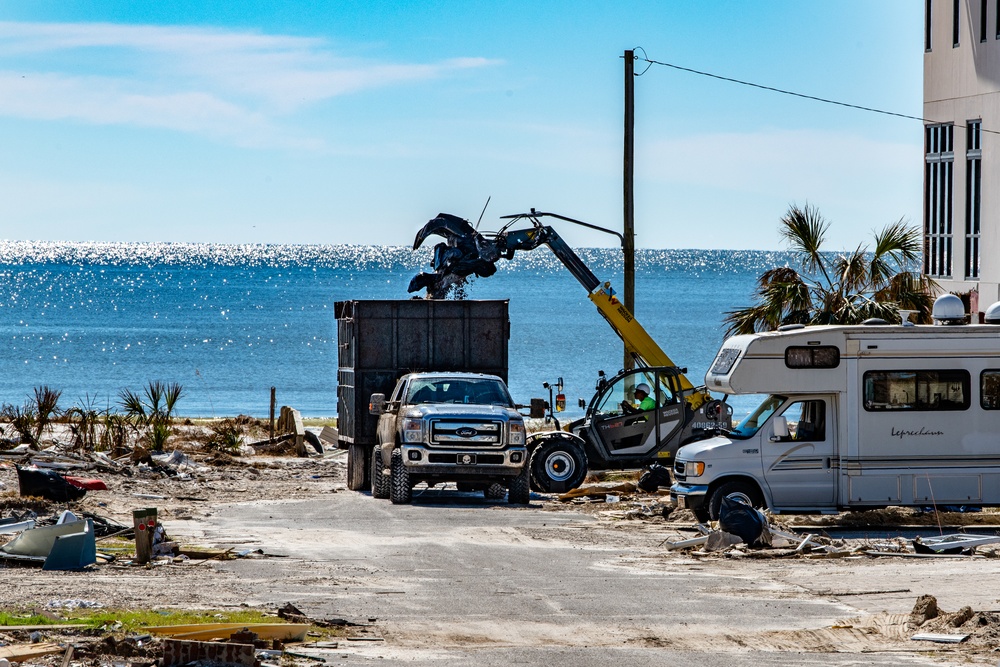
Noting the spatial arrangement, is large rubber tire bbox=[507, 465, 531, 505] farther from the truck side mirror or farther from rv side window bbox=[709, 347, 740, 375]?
the truck side mirror

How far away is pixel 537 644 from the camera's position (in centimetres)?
1008

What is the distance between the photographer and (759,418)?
17562 millimetres

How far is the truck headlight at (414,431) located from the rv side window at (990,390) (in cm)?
763

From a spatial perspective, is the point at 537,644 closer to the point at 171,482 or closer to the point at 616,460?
the point at 616,460

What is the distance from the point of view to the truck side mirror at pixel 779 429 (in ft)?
56.3

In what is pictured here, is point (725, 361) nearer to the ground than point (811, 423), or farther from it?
farther from it

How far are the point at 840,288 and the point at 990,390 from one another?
21.9ft

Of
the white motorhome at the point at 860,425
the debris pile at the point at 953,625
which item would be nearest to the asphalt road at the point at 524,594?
the debris pile at the point at 953,625

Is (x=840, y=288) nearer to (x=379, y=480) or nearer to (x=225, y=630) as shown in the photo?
(x=379, y=480)

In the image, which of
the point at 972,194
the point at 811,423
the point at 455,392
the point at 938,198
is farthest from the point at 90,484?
the point at 938,198

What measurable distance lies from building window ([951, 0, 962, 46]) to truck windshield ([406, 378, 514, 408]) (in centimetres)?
1267

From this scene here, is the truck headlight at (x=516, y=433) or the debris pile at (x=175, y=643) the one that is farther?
the truck headlight at (x=516, y=433)

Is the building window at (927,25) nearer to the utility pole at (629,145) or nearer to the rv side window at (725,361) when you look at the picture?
the utility pole at (629,145)

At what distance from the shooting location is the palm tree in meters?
23.7
